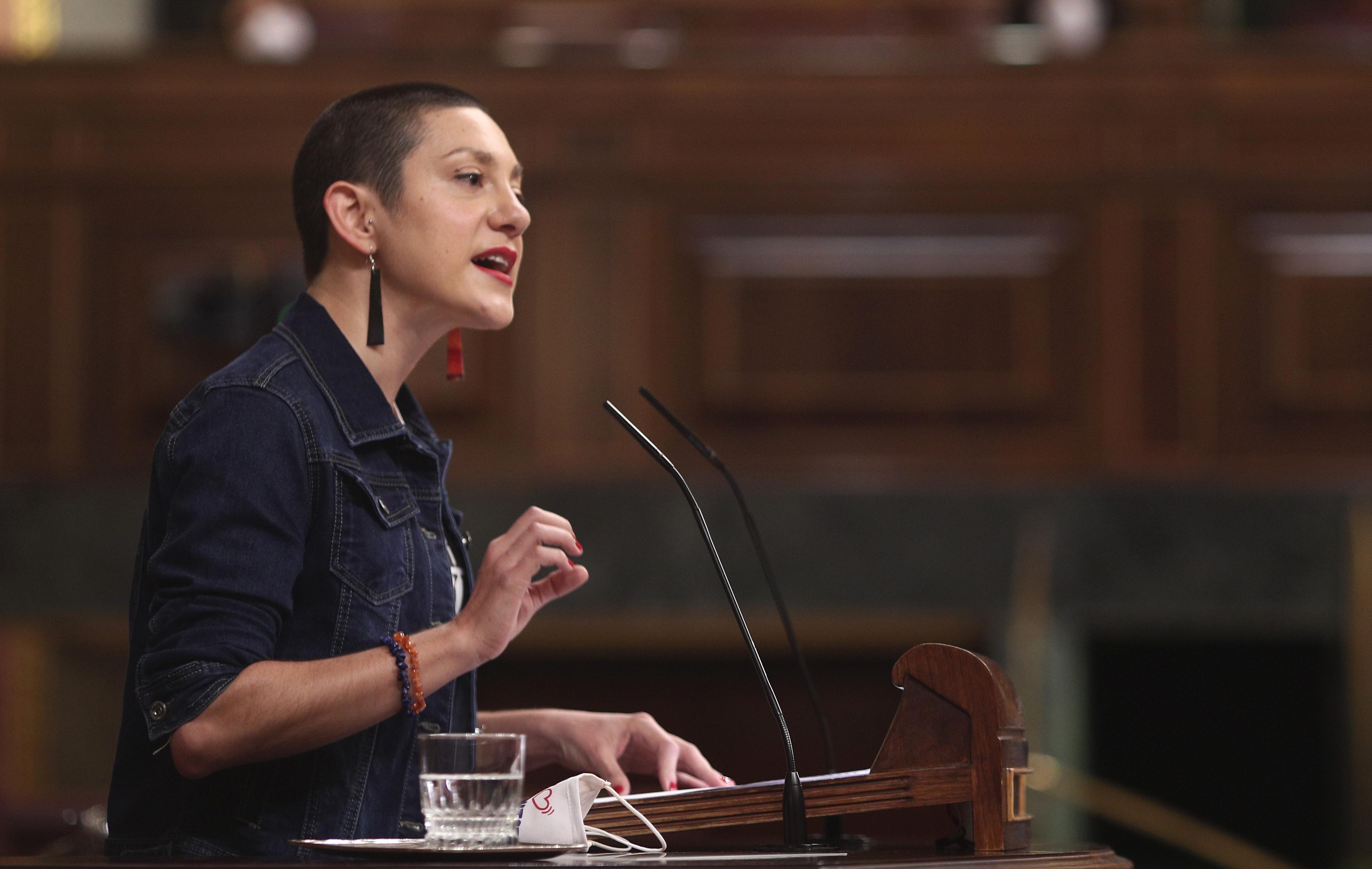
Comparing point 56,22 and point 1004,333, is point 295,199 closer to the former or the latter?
point 1004,333

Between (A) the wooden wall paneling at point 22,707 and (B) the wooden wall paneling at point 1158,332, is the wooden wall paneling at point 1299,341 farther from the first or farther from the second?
(A) the wooden wall paneling at point 22,707

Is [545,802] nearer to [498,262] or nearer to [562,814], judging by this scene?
[562,814]

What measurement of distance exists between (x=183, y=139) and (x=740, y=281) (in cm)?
138

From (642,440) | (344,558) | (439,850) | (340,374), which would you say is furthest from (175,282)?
(439,850)

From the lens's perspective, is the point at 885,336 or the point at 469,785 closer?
the point at 469,785

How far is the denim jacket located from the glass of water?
17 centimetres

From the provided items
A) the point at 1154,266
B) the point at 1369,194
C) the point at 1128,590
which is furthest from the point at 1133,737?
the point at 1369,194

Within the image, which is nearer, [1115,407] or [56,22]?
[1115,407]

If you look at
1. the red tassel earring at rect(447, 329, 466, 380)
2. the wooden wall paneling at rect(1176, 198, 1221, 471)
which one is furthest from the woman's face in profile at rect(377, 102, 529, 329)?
the wooden wall paneling at rect(1176, 198, 1221, 471)

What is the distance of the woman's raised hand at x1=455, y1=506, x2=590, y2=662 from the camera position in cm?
119

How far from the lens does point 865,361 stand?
3.70 m

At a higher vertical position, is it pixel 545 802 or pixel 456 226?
pixel 456 226

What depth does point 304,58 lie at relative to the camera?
12.3 feet

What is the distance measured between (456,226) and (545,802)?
0.58 metres
